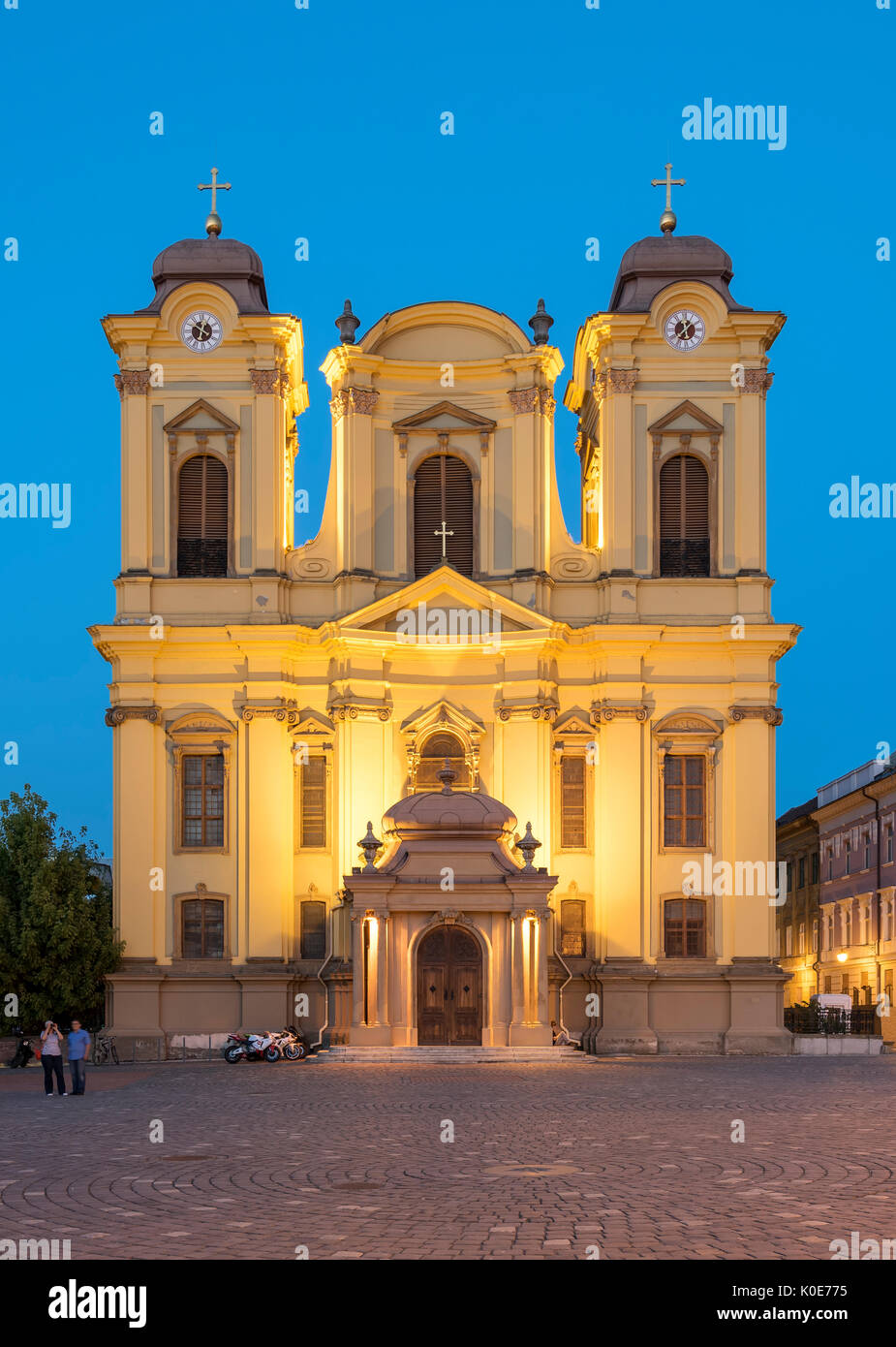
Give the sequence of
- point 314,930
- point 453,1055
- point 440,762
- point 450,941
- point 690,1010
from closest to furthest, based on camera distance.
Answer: point 453,1055 → point 450,941 → point 690,1010 → point 314,930 → point 440,762

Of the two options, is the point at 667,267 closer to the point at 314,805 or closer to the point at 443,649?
the point at 443,649

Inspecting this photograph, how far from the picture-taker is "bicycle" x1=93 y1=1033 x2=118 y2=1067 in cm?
4366

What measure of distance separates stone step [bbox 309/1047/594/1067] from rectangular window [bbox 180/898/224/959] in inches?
231

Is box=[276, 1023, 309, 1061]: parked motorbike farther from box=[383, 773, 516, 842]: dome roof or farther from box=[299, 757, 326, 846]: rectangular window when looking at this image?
box=[299, 757, 326, 846]: rectangular window

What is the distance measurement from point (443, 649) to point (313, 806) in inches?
222

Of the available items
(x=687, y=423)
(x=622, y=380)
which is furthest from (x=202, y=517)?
(x=687, y=423)

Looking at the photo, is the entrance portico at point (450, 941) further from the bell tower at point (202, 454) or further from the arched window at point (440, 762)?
the bell tower at point (202, 454)

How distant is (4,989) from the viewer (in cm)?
4359

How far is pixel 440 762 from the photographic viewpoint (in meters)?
47.1

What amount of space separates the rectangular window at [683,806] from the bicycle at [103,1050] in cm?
1580
